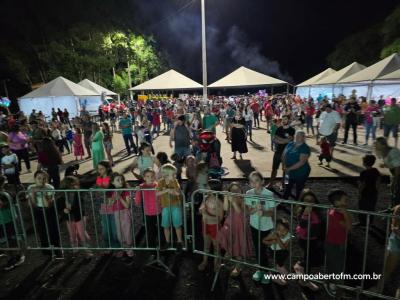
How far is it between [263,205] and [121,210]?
231 cm

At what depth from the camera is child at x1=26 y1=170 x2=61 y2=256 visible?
4.91m

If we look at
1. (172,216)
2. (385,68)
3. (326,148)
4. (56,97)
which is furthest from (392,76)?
(56,97)

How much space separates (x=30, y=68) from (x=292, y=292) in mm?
41197

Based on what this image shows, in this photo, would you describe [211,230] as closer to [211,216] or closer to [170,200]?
[211,216]

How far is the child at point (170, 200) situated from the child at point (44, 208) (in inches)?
71.4

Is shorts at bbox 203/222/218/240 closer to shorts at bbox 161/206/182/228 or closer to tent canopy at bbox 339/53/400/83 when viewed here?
shorts at bbox 161/206/182/228

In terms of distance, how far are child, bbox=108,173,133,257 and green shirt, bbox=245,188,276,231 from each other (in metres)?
1.99

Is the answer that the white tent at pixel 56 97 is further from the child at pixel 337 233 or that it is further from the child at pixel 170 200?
the child at pixel 337 233

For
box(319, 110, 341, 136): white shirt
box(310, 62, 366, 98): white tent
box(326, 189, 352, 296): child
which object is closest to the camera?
box(326, 189, 352, 296): child

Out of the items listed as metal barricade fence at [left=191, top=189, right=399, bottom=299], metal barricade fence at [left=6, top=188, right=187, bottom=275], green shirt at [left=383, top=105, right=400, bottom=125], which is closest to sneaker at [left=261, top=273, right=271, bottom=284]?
metal barricade fence at [left=191, top=189, right=399, bottom=299]

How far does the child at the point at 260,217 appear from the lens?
4.20 m

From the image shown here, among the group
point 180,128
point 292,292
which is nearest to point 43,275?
point 292,292

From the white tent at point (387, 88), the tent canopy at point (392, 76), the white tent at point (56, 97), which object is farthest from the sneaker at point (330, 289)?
the white tent at point (56, 97)

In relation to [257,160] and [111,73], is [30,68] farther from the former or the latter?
[257,160]
